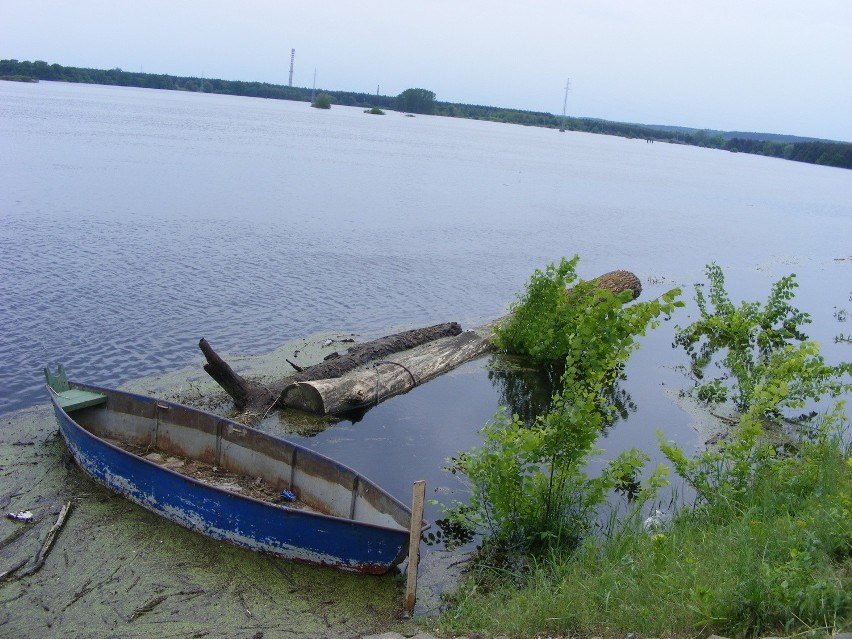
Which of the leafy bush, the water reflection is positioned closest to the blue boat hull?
the water reflection

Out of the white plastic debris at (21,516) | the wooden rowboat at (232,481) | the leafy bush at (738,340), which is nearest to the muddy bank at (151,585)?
the white plastic debris at (21,516)

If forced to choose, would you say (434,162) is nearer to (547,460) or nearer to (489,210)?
(489,210)

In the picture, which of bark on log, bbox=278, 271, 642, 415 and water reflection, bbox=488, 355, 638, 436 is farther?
water reflection, bbox=488, 355, 638, 436

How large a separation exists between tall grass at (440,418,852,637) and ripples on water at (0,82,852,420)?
30.3 feet

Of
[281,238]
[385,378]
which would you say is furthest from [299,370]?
[281,238]

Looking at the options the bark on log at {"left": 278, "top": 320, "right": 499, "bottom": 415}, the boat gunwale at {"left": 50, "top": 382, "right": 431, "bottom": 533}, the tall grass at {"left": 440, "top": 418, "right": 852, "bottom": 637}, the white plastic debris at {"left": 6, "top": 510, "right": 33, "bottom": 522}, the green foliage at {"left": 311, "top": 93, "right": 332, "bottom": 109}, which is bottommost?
the white plastic debris at {"left": 6, "top": 510, "right": 33, "bottom": 522}

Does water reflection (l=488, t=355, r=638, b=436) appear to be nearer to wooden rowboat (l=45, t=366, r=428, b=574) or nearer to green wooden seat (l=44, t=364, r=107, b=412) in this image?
wooden rowboat (l=45, t=366, r=428, b=574)

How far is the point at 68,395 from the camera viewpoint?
38.3 ft

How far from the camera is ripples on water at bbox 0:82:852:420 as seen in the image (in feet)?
55.9

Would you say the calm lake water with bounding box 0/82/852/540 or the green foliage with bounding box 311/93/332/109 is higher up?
the green foliage with bounding box 311/93/332/109

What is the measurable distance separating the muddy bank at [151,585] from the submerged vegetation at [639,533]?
3.96ft

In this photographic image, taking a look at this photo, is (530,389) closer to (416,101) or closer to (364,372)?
(364,372)

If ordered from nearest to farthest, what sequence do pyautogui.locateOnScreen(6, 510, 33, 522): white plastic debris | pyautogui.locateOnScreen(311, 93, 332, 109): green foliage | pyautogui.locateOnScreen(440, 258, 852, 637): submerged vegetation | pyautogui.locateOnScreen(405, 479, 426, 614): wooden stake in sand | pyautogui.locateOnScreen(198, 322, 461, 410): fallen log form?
pyautogui.locateOnScreen(440, 258, 852, 637): submerged vegetation → pyautogui.locateOnScreen(405, 479, 426, 614): wooden stake in sand → pyautogui.locateOnScreen(6, 510, 33, 522): white plastic debris → pyautogui.locateOnScreen(198, 322, 461, 410): fallen log → pyautogui.locateOnScreen(311, 93, 332, 109): green foliage

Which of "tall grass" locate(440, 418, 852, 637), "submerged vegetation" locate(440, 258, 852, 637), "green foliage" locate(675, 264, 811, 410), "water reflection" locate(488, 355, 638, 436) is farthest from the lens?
"green foliage" locate(675, 264, 811, 410)
